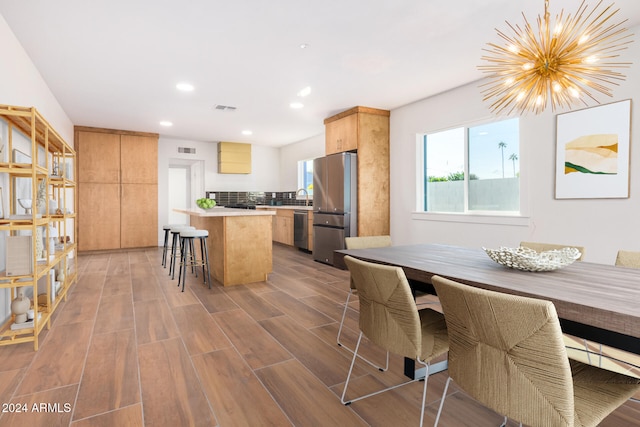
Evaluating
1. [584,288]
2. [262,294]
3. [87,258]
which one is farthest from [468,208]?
[87,258]

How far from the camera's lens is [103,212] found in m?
6.84

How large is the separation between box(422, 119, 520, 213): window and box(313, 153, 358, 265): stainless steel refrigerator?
1077mm

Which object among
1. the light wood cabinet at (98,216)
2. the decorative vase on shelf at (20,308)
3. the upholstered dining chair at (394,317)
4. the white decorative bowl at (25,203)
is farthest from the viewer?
the light wood cabinet at (98,216)

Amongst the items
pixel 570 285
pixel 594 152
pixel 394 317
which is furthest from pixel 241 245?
pixel 594 152

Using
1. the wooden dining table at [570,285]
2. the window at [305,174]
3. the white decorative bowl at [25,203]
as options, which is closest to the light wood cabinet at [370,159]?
the window at [305,174]

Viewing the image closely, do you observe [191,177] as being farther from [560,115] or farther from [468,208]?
[560,115]

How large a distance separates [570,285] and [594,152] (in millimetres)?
2391

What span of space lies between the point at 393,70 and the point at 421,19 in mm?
1024

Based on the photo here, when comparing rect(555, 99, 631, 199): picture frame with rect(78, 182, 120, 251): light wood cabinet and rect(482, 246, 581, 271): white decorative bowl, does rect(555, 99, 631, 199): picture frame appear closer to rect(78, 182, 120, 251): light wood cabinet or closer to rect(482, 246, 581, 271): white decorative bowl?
rect(482, 246, 581, 271): white decorative bowl

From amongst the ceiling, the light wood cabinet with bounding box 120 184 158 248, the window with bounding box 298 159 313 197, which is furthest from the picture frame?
the light wood cabinet with bounding box 120 184 158 248

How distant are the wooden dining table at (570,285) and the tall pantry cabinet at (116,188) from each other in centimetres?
632

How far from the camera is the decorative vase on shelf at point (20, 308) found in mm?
2609

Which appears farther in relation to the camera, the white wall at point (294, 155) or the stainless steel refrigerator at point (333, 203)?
the white wall at point (294, 155)

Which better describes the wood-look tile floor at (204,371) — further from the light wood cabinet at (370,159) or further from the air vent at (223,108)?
the air vent at (223,108)
